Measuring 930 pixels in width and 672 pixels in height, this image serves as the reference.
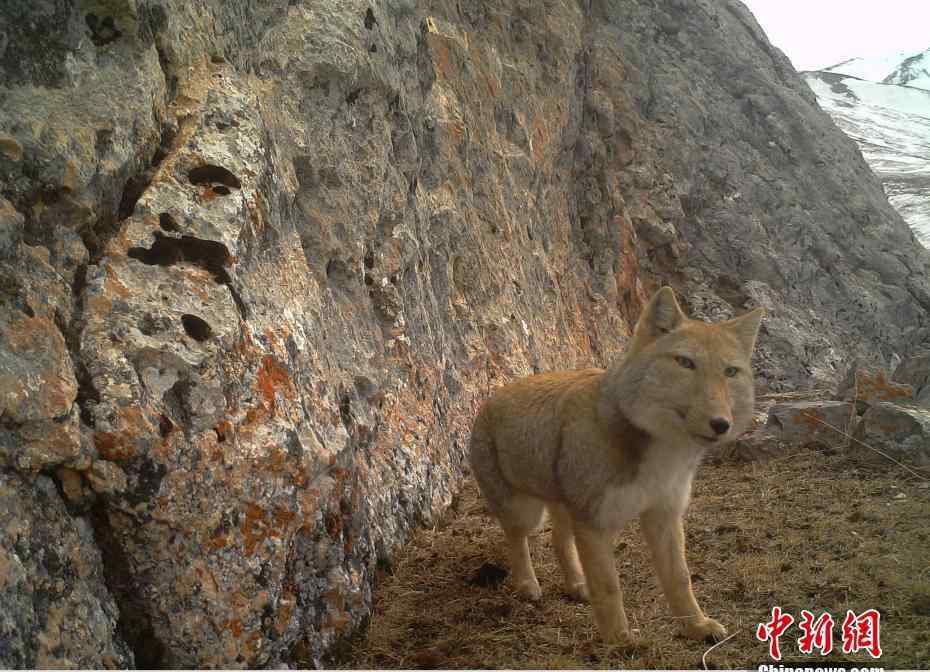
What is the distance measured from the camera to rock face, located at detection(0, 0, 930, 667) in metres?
3.19

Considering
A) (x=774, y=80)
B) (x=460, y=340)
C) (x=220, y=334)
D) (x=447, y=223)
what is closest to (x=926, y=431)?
(x=460, y=340)

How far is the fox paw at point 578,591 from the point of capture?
17.3ft

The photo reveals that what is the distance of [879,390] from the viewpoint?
8875 mm

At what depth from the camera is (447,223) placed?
8.45 m

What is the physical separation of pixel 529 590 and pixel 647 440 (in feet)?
5.14

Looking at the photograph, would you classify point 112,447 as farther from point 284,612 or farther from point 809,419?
point 809,419

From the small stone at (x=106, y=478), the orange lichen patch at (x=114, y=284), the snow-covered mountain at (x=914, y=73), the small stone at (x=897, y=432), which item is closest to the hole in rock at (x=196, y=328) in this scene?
the orange lichen patch at (x=114, y=284)

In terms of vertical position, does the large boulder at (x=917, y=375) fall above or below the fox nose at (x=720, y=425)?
below

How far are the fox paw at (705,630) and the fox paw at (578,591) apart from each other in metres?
0.90

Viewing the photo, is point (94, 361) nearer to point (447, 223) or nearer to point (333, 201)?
point (333, 201)

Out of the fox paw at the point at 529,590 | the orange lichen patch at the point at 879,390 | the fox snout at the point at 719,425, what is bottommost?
the fox paw at the point at 529,590

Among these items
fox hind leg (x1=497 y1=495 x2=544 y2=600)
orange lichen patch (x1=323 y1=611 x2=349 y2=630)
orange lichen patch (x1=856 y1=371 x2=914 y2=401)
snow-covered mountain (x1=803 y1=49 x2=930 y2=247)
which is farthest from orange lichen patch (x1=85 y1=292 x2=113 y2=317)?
snow-covered mountain (x1=803 y1=49 x2=930 y2=247)

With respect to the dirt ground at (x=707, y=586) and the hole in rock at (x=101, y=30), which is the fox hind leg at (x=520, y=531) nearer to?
the dirt ground at (x=707, y=586)

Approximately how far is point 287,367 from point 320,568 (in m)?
1.14
